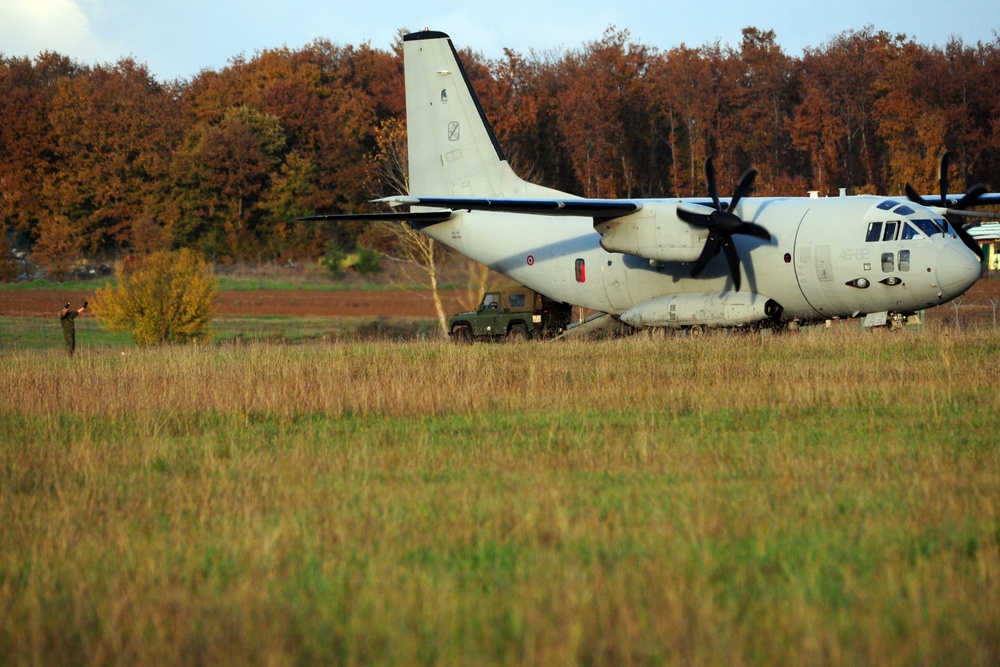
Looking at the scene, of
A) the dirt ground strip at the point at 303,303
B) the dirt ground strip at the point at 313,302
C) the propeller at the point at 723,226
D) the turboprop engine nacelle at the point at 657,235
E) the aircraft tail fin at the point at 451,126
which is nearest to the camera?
the propeller at the point at 723,226

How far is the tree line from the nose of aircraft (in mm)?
38777

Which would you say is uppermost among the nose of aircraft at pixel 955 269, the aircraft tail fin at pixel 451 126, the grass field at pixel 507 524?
the aircraft tail fin at pixel 451 126

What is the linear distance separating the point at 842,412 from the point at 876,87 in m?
52.8

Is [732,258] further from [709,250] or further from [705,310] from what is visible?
[705,310]

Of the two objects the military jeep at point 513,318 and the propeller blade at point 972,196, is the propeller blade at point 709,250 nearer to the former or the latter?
the propeller blade at point 972,196

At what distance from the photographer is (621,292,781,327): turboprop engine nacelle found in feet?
76.3

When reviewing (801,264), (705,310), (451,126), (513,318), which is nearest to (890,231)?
(801,264)

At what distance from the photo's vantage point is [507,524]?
6.96 metres

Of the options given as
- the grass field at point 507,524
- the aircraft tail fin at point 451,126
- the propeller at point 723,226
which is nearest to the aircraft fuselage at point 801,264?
the propeller at point 723,226

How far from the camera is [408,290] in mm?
52062

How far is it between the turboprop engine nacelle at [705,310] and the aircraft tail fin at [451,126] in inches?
243

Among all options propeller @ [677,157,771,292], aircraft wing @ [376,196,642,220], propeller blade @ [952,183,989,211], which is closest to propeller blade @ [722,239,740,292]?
propeller @ [677,157,771,292]

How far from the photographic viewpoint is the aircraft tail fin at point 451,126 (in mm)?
29734

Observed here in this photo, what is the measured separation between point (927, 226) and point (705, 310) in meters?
4.89
